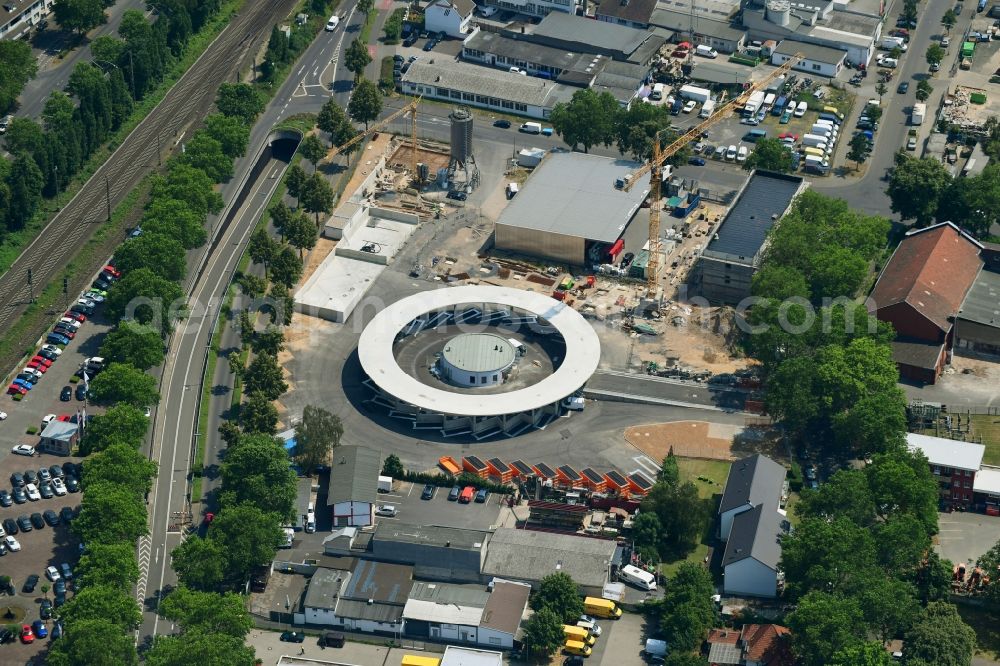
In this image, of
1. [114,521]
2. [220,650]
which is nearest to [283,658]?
[220,650]

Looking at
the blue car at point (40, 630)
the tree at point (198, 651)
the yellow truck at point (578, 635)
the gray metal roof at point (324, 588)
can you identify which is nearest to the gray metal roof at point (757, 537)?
the yellow truck at point (578, 635)

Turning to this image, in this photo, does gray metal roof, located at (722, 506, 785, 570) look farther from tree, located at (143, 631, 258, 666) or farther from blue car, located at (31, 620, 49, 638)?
blue car, located at (31, 620, 49, 638)

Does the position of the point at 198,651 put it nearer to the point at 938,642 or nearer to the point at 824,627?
the point at 824,627

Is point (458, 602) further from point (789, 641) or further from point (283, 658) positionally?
point (789, 641)

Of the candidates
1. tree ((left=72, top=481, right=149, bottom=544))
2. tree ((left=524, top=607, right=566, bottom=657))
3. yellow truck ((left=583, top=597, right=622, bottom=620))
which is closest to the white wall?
yellow truck ((left=583, top=597, right=622, bottom=620))

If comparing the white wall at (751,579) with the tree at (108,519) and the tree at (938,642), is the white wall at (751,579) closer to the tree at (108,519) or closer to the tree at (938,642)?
the tree at (938,642)
